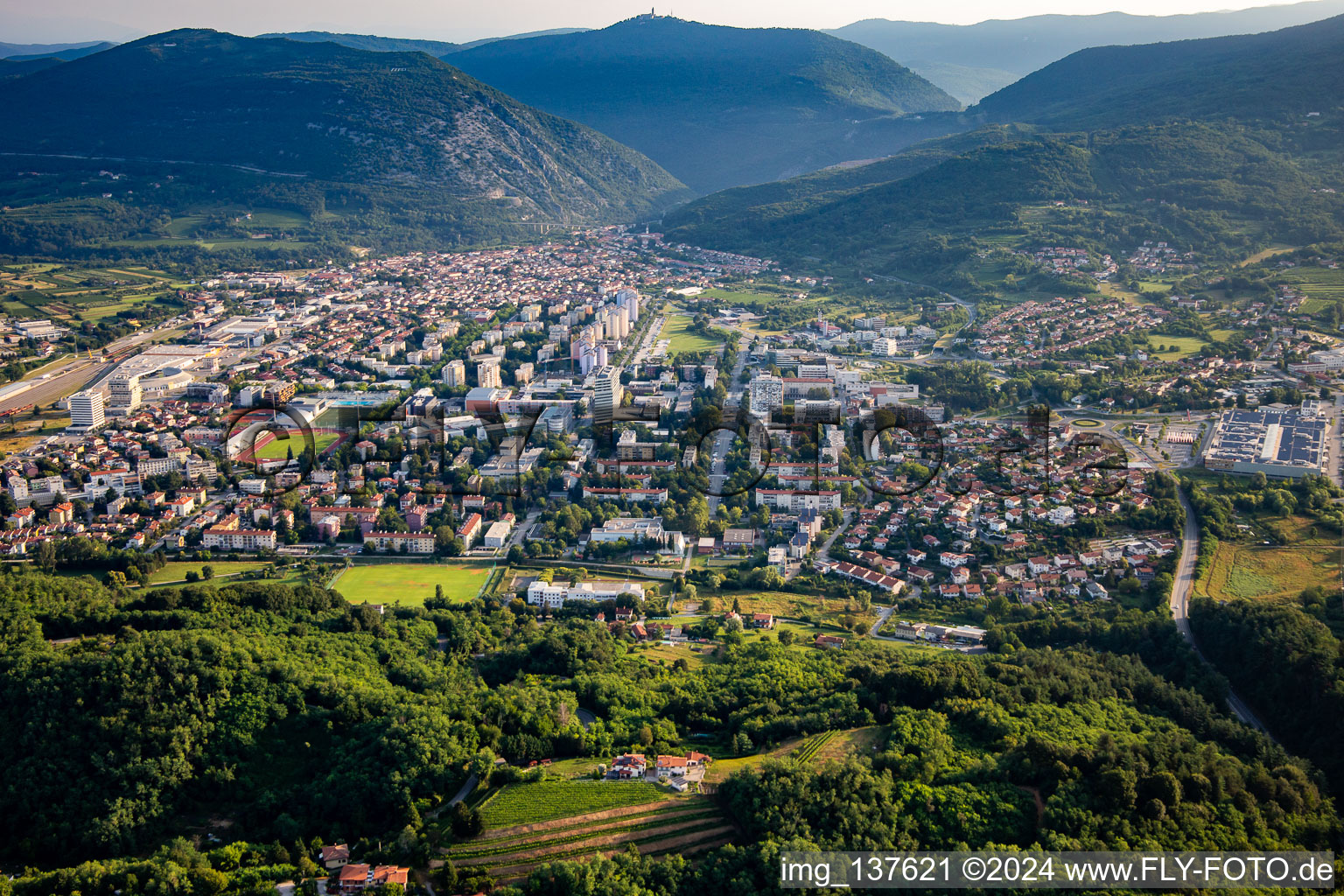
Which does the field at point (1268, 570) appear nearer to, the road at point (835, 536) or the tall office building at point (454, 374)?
the road at point (835, 536)

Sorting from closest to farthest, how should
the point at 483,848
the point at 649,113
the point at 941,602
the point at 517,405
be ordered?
the point at 483,848, the point at 941,602, the point at 517,405, the point at 649,113

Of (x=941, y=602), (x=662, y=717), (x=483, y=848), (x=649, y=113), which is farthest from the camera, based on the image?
(x=649, y=113)

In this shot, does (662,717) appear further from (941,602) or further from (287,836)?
(941,602)

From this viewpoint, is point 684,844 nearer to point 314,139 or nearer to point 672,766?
point 672,766

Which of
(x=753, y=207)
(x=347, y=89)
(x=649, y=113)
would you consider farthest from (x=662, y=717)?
(x=649, y=113)

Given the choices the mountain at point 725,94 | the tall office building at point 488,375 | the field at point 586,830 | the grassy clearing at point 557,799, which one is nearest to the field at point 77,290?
the tall office building at point 488,375

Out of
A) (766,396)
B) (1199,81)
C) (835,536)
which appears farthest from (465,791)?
(1199,81)

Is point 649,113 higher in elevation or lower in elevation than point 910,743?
higher
